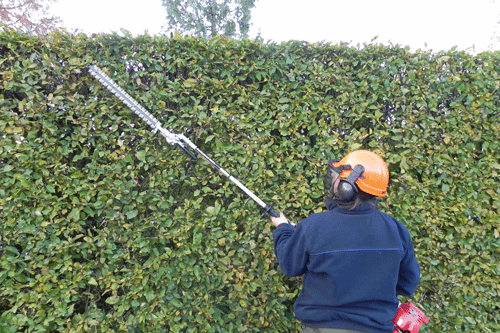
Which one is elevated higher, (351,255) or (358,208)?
(358,208)

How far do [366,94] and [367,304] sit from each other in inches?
78.1

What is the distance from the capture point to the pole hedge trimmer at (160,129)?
2674 mm

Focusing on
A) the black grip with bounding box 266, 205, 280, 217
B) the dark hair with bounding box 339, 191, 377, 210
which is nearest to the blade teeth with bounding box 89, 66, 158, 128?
the black grip with bounding box 266, 205, 280, 217

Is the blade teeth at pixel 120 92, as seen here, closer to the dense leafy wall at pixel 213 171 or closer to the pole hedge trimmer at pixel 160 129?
the pole hedge trimmer at pixel 160 129

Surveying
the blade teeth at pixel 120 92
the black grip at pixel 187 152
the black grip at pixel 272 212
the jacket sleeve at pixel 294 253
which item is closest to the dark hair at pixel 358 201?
the jacket sleeve at pixel 294 253

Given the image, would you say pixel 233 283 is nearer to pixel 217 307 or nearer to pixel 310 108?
pixel 217 307

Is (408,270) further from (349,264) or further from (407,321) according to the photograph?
(349,264)

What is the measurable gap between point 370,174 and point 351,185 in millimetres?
147

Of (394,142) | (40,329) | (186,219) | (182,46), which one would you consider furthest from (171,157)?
(394,142)

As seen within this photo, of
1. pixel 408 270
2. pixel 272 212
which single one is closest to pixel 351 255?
pixel 408 270

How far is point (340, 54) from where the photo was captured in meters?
3.12

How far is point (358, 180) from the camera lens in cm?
197

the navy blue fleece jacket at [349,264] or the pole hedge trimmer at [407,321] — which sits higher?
the navy blue fleece jacket at [349,264]

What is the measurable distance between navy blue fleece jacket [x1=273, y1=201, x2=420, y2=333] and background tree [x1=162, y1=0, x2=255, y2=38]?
1541cm
